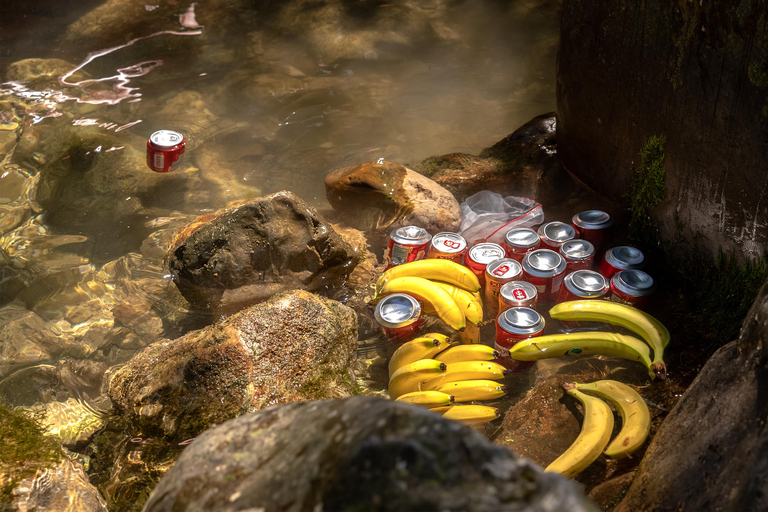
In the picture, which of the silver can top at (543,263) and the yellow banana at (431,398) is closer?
the yellow banana at (431,398)

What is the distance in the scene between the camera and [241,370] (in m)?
2.91

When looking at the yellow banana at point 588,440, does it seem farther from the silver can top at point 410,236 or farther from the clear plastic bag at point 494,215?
the clear plastic bag at point 494,215

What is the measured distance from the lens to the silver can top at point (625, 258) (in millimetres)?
3734

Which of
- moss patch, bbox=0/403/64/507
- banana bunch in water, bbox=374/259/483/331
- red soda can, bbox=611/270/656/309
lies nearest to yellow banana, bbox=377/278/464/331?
banana bunch in water, bbox=374/259/483/331

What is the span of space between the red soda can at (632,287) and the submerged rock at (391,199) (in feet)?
4.84

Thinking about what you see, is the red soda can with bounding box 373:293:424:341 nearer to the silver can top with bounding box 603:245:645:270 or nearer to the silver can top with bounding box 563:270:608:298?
the silver can top with bounding box 563:270:608:298

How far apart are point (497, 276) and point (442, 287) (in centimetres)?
39

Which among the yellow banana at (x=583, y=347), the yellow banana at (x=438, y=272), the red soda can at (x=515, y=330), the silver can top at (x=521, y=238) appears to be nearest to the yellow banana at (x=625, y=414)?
the yellow banana at (x=583, y=347)

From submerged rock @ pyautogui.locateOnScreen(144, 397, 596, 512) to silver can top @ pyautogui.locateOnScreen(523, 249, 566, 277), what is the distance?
7.52 feet

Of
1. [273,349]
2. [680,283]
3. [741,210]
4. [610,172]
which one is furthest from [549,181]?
[273,349]

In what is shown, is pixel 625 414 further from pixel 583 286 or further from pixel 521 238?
pixel 521 238

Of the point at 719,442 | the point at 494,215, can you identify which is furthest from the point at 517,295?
the point at 719,442

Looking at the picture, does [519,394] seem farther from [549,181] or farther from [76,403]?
[76,403]

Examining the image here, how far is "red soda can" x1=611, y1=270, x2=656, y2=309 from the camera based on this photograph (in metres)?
3.53
